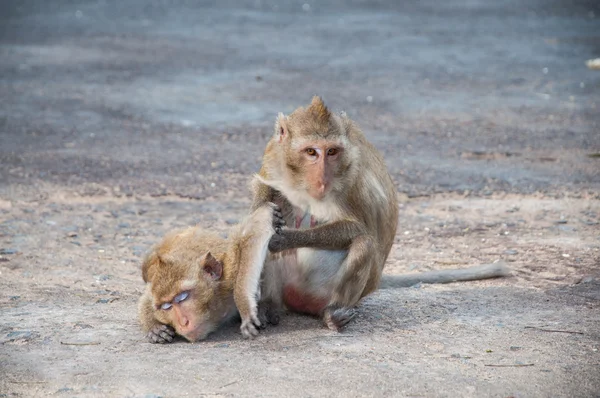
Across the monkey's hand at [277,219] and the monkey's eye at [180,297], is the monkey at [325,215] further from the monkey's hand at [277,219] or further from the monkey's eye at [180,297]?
the monkey's eye at [180,297]

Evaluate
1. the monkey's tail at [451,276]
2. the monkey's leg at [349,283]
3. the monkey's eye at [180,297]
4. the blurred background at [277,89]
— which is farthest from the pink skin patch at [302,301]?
the blurred background at [277,89]

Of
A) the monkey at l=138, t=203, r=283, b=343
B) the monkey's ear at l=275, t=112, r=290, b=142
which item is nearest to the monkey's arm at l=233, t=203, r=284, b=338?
the monkey at l=138, t=203, r=283, b=343

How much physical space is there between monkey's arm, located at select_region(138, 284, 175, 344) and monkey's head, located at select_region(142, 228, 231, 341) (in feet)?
0.11

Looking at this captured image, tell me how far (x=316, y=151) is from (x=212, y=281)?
0.93m

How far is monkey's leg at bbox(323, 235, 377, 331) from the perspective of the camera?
17.4 feet

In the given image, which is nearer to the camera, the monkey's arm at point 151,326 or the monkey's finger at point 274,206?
the monkey's arm at point 151,326

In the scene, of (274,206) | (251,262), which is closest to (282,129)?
(274,206)

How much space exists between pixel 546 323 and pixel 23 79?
9.30 meters

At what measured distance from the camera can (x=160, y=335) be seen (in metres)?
5.14

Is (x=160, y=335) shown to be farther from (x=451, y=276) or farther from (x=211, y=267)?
(x=451, y=276)

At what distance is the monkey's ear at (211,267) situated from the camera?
5.17 m

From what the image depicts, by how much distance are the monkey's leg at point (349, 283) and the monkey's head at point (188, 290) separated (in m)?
0.60

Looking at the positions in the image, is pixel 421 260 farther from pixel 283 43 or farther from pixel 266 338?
pixel 283 43

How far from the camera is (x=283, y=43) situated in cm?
1557
